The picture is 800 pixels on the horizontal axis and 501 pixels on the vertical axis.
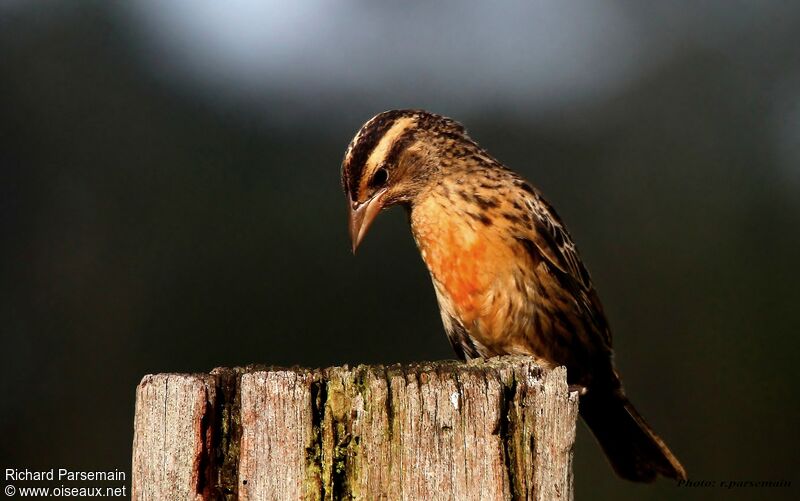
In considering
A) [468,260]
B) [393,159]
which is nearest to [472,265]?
[468,260]

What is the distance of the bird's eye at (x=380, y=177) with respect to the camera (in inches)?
180

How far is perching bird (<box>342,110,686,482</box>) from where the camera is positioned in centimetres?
458

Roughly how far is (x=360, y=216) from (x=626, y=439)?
181cm

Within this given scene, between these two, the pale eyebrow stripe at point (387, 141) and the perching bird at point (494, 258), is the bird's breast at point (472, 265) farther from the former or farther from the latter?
the pale eyebrow stripe at point (387, 141)

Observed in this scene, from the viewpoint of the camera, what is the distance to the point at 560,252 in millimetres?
4828

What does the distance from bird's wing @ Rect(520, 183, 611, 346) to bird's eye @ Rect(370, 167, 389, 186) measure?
0.73 m

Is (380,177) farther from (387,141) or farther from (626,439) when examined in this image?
(626,439)

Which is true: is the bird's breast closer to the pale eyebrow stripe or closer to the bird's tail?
the pale eyebrow stripe

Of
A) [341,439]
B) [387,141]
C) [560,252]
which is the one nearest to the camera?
[341,439]

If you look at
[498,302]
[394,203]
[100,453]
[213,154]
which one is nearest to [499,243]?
[498,302]

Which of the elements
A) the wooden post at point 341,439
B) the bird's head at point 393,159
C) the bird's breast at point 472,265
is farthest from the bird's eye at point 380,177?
the wooden post at point 341,439

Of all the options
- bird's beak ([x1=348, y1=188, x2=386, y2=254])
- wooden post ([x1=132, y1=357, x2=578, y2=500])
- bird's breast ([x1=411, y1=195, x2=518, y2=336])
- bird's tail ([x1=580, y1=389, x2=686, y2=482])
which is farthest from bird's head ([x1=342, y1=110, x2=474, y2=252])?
wooden post ([x1=132, y1=357, x2=578, y2=500])

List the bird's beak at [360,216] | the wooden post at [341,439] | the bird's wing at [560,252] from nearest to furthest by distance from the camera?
1. the wooden post at [341,439]
2. the bird's beak at [360,216]
3. the bird's wing at [560,252]

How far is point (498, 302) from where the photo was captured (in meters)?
4.60
